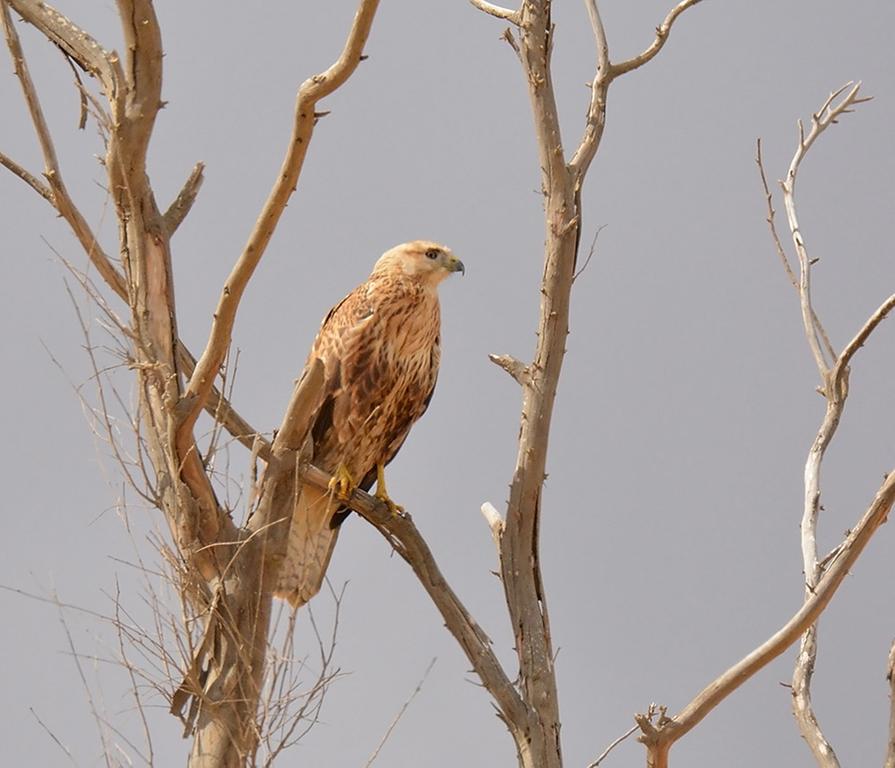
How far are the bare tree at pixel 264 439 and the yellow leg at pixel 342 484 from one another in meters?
0.13

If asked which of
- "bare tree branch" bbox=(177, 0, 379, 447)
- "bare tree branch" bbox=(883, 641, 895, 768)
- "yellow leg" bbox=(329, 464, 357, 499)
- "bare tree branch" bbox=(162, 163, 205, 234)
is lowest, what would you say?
"bare tree branch" bbox=(883, 641, 895, 768)

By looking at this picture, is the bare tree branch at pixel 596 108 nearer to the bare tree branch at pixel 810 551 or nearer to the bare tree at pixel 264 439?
the bare tree at pixel 264 439

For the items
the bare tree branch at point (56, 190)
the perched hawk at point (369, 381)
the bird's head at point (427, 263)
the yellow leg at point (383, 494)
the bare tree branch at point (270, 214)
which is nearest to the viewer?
the bare tree branch at point (270, 214)

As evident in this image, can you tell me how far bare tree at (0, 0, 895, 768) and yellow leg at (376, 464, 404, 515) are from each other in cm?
8

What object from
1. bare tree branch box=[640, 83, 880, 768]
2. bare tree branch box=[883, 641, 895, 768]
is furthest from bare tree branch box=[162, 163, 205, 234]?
bare tree branch box=[883, 641, 895, 768]

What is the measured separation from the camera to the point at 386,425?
5938 millimetres

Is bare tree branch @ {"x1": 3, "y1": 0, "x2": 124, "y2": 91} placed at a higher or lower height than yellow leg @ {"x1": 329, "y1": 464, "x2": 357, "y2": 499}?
higher

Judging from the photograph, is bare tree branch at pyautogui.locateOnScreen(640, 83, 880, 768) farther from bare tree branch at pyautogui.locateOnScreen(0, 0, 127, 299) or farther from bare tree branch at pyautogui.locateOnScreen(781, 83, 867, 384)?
bare tree branch at pyautogui.locateOnScreen(0, 0, 127, 299)

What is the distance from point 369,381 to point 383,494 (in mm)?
511

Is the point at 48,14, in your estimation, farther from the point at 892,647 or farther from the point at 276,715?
the point at 892,647

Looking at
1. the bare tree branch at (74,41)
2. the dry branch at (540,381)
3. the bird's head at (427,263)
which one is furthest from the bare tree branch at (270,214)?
the bird's head at (427,263)

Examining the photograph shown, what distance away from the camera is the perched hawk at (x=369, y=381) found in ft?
19.1

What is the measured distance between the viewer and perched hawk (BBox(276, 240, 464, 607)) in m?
5.83

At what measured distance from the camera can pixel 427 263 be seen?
6168 millimetres
